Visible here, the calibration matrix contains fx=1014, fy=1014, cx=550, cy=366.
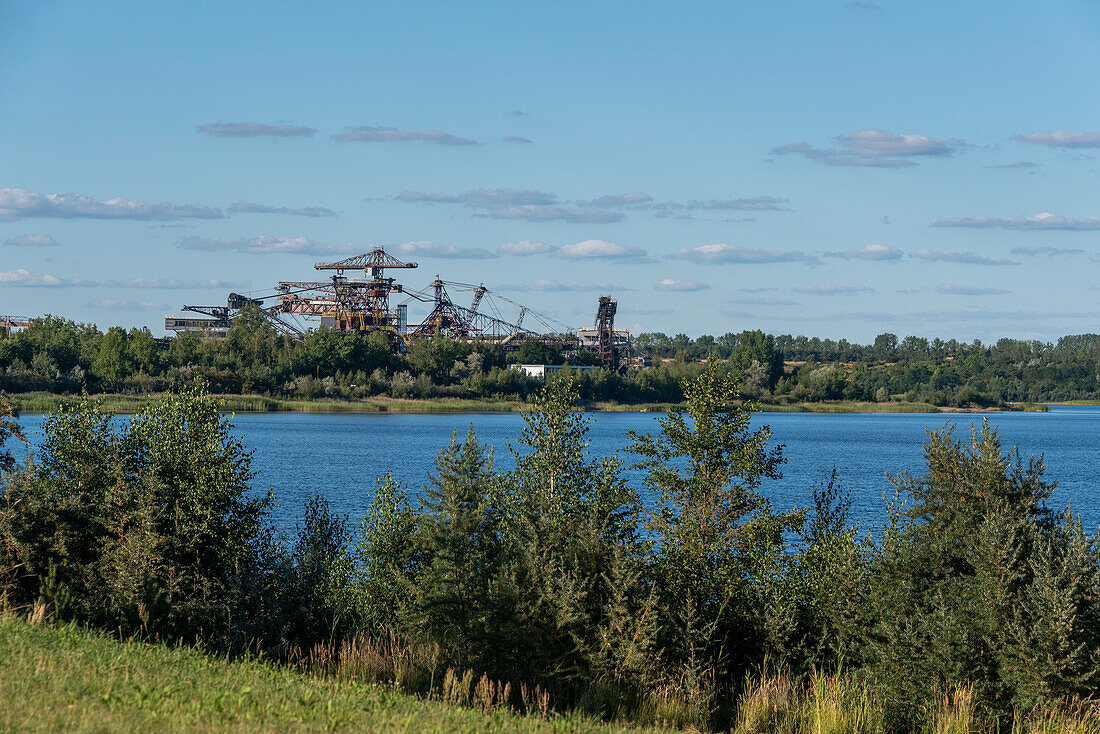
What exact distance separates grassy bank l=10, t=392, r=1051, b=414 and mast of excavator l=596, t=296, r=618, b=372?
865 inches

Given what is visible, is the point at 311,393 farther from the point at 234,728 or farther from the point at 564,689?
the point at 234,728

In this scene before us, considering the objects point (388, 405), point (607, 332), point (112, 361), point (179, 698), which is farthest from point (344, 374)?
point (179, 698)

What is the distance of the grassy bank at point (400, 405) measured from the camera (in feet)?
298

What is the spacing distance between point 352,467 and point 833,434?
5815cm

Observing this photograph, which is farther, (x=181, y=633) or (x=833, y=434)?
(x=833, y=434)

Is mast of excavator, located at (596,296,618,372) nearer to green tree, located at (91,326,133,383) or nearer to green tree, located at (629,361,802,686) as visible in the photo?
green tree, located at (91,326,133,383)

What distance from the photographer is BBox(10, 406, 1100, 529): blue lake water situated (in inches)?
1617

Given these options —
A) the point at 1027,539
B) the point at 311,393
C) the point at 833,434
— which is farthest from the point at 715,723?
the point at 311,393

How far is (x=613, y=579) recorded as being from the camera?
1828 cm

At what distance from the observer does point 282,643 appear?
17.6 m

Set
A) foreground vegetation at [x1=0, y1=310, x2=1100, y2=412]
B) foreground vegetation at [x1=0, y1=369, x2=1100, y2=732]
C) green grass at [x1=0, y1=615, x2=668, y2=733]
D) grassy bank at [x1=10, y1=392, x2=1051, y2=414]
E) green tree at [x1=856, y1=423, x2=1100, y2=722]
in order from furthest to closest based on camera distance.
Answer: foreground vegetation at [x1=0, y1=310, x2=1100, y2=412]
grassy bank at [x1=10, y1=392, x2=1051, y2=414]
foreground vegetation at [x1=0, y1=369, x2=1100, y2=732]
green tree at [x1=856, y1=423, x2=1100, y2=722]
green grass at [x1=0, y1=615, x2=668, y2=733]

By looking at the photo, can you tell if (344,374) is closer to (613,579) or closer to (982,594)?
(613,579)

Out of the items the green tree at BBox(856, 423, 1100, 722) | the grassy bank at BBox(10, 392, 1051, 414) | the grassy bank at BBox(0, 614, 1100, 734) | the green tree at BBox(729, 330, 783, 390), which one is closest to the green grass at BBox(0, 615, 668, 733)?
the grassy bank at BBox(0, 614, 1100, 734)

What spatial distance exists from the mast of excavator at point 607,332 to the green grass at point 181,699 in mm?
154078
